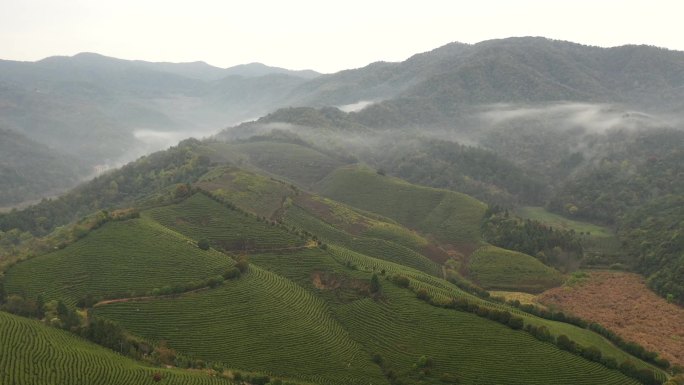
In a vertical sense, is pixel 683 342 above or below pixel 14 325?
below

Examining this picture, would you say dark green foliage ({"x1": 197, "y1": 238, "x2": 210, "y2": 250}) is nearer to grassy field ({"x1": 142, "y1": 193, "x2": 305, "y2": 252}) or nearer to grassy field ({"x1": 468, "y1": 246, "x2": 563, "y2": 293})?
grassy field ({"x1": 142, "y1": 193, "x2": 305, "y2": 252})

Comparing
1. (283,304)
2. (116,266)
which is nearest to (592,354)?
(283,304)

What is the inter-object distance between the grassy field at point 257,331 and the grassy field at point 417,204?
68.2 meters

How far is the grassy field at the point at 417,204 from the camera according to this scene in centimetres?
14662

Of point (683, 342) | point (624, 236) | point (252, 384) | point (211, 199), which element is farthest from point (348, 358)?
point (624, 236)

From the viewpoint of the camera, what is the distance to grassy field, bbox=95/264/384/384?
69875 millimetres

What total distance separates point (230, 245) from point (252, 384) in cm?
4712

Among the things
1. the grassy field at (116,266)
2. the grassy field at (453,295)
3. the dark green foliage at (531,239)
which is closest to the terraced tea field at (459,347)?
the grassy field at (453,295)

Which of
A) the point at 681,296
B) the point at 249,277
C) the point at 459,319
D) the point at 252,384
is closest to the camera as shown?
the point at 252,384

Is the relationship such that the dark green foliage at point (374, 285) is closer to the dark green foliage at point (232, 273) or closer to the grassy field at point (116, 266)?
the dark green foliage at point (232, 273)

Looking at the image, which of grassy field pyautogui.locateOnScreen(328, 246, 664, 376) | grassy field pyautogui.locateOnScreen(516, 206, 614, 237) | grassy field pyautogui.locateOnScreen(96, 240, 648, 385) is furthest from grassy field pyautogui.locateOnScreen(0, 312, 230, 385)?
grassy field pyautogui.locateOnScreen(516, 206, 614, 237)

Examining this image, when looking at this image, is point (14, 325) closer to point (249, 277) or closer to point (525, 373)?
point (249, 277)

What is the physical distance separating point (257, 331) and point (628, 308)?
73742 mm

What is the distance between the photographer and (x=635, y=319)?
311 ft
